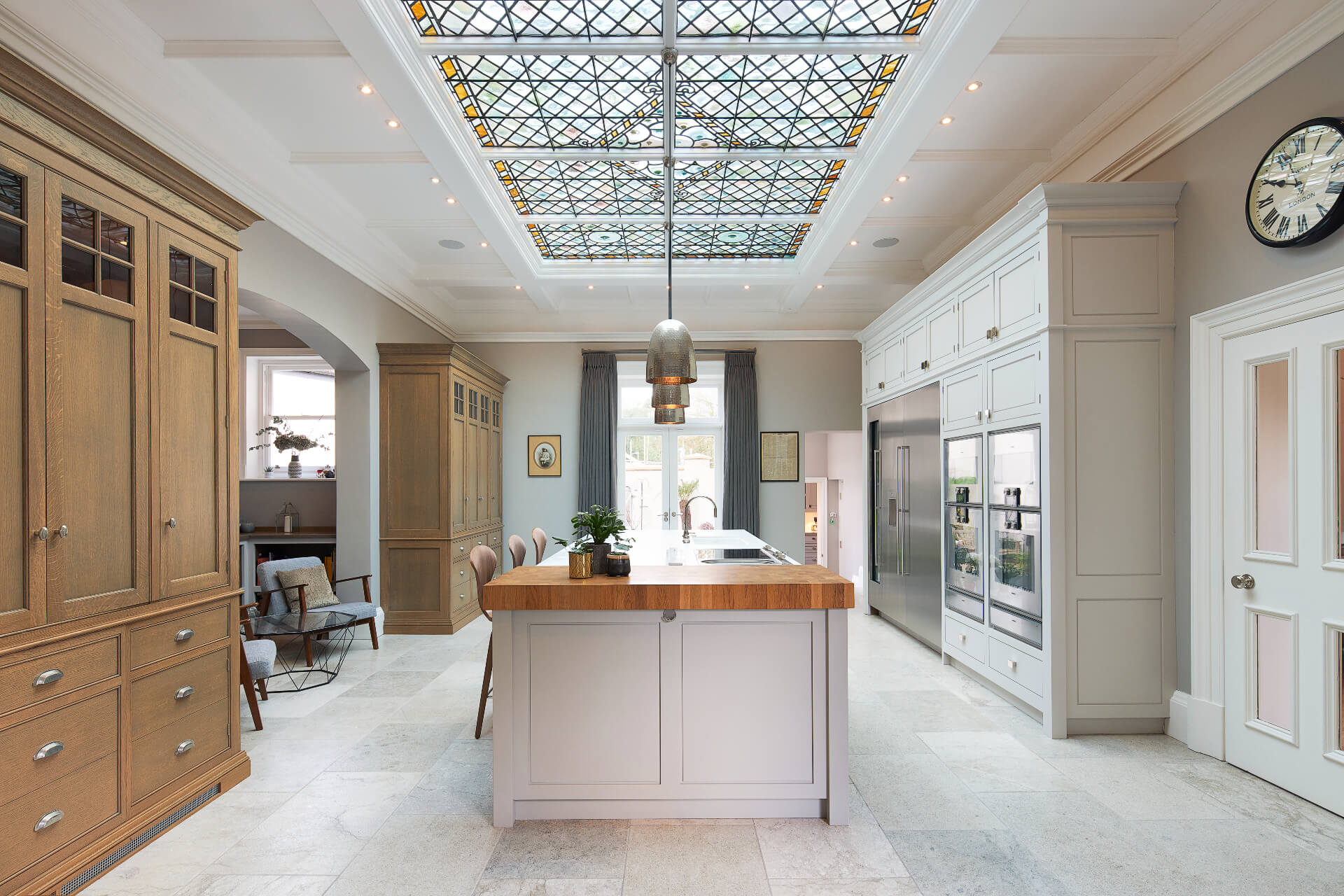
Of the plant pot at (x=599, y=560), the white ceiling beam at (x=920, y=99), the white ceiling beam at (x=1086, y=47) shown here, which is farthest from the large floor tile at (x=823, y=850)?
the white ceiling beam at (x=1086, y=47)

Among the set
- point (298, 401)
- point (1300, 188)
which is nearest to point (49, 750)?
point (1300, 188)

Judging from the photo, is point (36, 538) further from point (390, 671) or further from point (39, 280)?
point (390, 671)

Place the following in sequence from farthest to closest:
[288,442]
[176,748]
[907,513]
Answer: [288,442] → [907,513] → [176,748]

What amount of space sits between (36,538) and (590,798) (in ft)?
6.68

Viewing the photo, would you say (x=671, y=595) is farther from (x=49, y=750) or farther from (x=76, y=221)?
(x=76, y=221)

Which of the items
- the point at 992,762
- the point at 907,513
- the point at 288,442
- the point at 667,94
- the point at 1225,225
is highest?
the point at 667,94

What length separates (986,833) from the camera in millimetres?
2486

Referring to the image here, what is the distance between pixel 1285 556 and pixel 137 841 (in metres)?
4.55

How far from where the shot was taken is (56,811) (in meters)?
2.11

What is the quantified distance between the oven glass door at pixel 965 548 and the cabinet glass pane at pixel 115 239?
4406mm

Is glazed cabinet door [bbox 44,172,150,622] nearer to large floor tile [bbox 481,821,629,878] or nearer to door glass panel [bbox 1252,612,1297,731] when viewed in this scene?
large floor tile [bbox 481,821,629,878]

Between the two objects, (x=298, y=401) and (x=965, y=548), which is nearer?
(x=965, y=548)

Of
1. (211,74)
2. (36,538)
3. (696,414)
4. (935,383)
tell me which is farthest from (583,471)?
(36,538)

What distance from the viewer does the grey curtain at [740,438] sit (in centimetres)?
777
